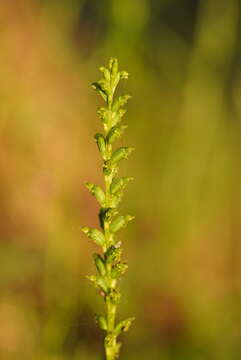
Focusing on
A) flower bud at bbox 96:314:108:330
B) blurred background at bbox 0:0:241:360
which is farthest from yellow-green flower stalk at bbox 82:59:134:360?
blurred background at bbox 0:0:241:360

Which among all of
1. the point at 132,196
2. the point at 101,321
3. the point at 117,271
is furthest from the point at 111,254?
the point at 132,196

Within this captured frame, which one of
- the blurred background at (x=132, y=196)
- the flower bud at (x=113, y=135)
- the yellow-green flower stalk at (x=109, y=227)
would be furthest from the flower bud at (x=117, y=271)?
the blurred background at (x=132, y=196)

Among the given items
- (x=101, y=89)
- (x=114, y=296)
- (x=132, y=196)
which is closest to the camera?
(x=114, y=296)

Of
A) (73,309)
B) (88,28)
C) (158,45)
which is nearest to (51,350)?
(73,309)

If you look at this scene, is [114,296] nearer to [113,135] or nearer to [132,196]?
[113,135]

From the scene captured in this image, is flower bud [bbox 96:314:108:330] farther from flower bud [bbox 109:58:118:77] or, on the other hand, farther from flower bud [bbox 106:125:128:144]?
flower bud [bbox 109:58:118:77]

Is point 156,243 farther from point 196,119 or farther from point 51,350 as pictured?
point 51,350
